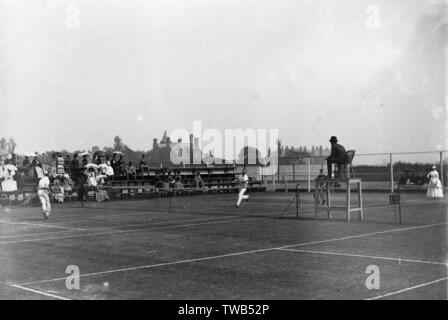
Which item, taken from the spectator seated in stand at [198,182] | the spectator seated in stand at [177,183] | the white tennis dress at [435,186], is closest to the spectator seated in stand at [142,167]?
the spectator seated in stand at [177,183]

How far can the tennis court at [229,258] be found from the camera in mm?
7602

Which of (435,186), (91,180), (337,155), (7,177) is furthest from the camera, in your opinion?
(91,180)

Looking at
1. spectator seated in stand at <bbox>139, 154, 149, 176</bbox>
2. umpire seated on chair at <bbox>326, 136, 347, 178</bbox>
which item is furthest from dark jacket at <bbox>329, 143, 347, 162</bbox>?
spectator seated in stand at <bbox>139, 154, 149, 176</bbox>

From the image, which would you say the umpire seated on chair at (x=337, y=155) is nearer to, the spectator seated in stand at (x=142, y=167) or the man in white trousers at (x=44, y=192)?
the man in white trousers at (x=44, y=192)

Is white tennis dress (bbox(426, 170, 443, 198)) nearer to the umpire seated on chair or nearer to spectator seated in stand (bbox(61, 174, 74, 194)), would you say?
the umpire seated on chair

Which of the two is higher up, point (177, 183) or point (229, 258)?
point (177, 183)

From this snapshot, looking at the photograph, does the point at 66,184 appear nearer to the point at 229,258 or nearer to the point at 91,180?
the point at 91,180

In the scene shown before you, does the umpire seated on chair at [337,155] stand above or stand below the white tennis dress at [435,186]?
above

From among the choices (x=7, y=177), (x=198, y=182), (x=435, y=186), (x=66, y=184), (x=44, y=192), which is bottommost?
(x=198, y=182)

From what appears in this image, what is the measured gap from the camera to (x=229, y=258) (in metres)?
10.4

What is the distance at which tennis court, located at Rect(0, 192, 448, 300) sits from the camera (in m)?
7.60

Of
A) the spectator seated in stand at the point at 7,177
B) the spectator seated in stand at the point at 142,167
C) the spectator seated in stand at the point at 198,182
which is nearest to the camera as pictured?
the spectator seated in stand at the point at 7,177

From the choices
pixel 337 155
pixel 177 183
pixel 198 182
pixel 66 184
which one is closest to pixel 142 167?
pixel 177 183
